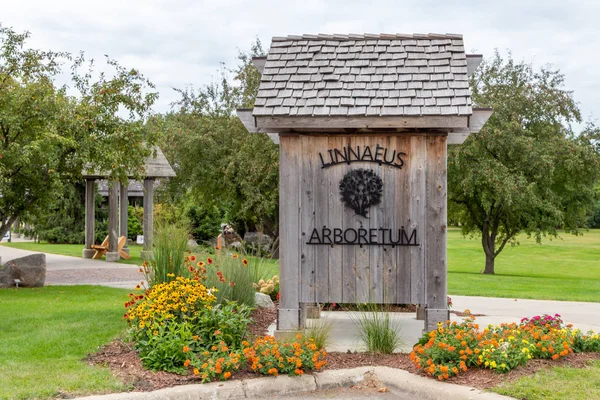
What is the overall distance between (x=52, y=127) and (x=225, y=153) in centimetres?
1265

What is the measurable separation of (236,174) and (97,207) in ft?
38.2

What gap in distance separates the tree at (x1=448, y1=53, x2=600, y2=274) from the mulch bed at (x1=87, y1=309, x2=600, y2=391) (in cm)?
1395

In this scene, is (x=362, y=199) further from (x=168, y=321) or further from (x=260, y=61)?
(x=168, y=321)

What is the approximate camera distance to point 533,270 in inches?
1168

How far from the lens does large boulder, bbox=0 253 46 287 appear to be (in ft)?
46.8

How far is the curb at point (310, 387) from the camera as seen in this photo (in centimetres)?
578

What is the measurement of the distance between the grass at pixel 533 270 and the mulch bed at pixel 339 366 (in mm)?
7377

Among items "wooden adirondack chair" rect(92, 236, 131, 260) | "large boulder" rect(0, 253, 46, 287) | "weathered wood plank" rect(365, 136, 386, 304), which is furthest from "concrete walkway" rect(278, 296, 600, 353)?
"wooden adirondack chair" rect(92, 236, 131, 260)

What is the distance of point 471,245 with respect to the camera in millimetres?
45938

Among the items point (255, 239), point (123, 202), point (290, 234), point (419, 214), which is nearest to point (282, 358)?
point (290, 234)

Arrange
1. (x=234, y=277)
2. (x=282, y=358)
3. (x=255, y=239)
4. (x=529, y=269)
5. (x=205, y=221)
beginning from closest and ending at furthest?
1. (x=282, y=358)
2. (x=234, y=277)
3. (x=255, y=239)
4. (x=529, y=269)
5. (x=205, y=221)

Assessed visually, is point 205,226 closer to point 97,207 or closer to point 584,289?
point 97,207

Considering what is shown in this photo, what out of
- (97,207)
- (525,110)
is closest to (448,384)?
(525,110)

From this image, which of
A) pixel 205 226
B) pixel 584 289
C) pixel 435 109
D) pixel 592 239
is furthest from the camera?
pixel 592 239
